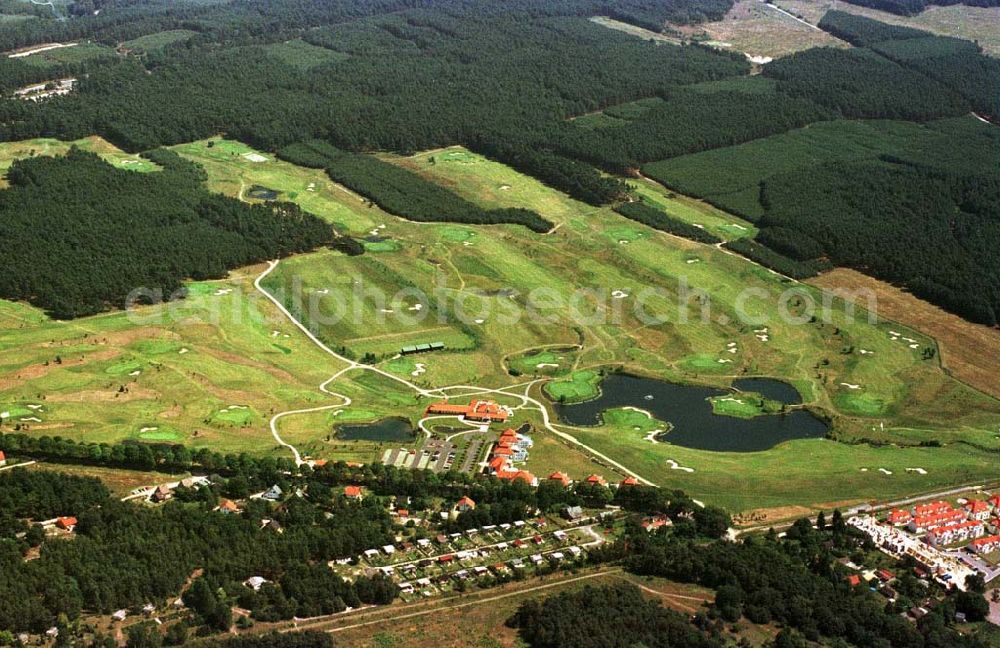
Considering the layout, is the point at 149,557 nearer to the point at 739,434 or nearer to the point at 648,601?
the point at 648,601

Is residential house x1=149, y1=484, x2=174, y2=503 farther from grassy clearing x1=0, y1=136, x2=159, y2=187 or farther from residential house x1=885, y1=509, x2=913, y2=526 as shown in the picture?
grassy clearing x1=0, y1=136, x2=159, y2=187

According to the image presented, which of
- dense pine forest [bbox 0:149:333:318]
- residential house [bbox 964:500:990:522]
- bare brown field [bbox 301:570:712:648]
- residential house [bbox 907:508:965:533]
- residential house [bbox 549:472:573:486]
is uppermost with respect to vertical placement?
residential house [bbox 907:508:965:533]

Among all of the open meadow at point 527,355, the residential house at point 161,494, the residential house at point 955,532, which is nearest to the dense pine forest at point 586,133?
the open meadow at point 527,355

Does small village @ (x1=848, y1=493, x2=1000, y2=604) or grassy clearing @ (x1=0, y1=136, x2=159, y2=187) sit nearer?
small village @ (x1=848, y1=493, x2=1000, y2=604)

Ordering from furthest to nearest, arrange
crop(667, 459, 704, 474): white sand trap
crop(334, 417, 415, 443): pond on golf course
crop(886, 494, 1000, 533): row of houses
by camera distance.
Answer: crop(334, 417, 415, 443): pond on golf course → crop(667, 459, 704, 474): white sand trap → crop(886, 494, 1000, 533): row of houses

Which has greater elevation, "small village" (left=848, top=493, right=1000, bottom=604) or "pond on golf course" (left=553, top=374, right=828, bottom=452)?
"small village" (left=848, top=493, right=1000, bottom=604)

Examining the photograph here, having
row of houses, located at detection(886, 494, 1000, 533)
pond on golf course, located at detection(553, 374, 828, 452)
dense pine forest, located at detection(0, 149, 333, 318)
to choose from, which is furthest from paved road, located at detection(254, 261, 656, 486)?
row of houses, located at detection(886, 494, 1000, 533)

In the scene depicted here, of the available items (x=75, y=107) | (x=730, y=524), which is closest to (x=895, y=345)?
(x=730, y=524)
